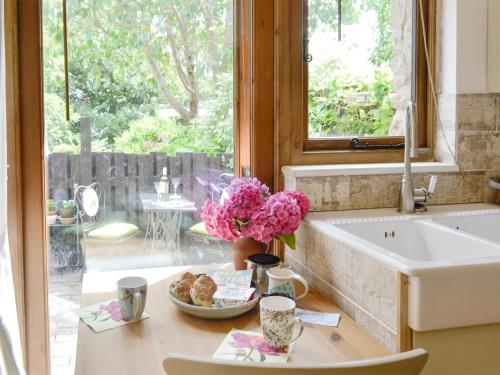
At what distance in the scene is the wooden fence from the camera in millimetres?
2008

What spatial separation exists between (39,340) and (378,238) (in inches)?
48.3

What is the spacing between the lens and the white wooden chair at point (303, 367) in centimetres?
82

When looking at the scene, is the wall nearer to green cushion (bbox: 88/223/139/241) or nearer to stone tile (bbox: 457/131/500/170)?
stone tile (bbox: 457/131/500/170)

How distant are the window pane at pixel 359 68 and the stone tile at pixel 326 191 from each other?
26cm

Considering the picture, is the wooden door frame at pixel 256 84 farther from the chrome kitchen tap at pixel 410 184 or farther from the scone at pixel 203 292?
the scone at pixel 203 292

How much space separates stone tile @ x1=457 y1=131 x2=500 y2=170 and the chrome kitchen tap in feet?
0.79

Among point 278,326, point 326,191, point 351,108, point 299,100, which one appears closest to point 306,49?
point 299,100

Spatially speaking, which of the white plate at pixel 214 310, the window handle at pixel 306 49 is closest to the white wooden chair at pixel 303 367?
the white plate at pixel 214 310

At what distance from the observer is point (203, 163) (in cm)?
214

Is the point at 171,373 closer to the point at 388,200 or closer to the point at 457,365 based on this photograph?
the point at 457,365

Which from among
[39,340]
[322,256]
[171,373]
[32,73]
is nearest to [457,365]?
[322,256]

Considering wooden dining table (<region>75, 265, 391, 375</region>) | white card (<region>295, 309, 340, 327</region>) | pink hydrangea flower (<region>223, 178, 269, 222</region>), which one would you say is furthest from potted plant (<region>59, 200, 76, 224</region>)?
white card (<region>295, 309, 340, 327</region>)

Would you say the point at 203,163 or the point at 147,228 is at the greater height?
the point at 203,163

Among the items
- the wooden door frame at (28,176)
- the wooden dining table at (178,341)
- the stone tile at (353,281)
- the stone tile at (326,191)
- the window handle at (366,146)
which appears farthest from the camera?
the window handle at (366,146)
